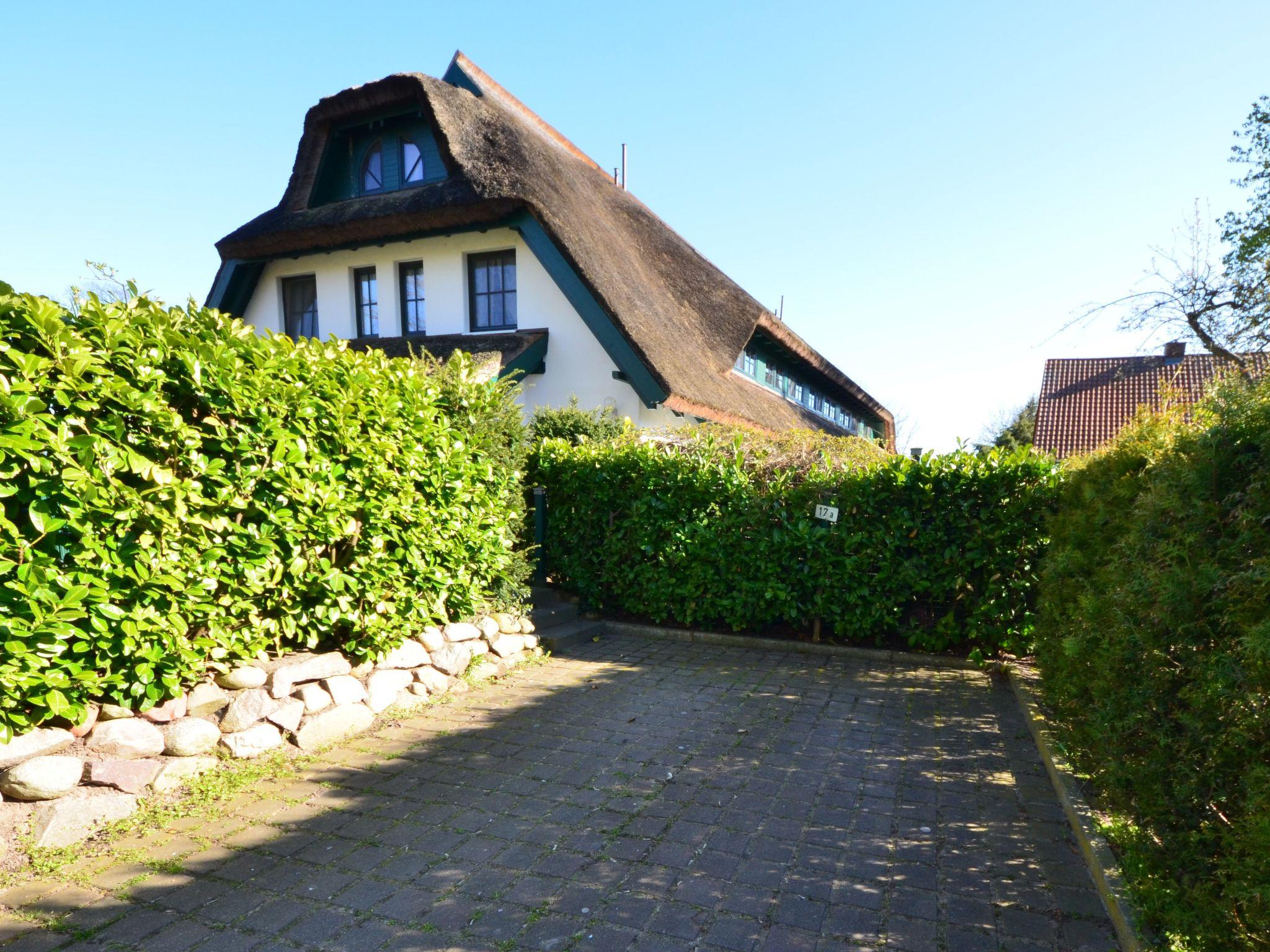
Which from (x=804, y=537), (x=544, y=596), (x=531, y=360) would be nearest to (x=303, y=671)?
(x=544, y=596)

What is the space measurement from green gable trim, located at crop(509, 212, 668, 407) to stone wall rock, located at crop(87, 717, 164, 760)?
795 cm

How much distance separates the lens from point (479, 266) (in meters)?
12.7

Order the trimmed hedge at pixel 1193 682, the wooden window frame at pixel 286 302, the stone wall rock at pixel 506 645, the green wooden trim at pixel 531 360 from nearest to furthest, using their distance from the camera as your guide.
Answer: the trimmed hedge at pixel 1193 682 < the stone wall rock at pixel 506 645 < the green wooden trim at pixel 531 360 < the wooden window frame at pixel 286 302

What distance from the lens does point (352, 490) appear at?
4.66m

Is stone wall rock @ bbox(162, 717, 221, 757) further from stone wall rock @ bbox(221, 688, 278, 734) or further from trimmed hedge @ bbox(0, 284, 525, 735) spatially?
trimmed hedge @ bbox(0, 284, 525, 735)

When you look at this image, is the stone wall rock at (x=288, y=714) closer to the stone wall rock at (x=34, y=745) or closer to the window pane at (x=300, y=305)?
the stone wall rock at (x=34, y=745)

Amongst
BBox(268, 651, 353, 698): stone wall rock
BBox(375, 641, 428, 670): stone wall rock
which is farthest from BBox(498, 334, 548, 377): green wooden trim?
BBox(268, 651, 353, 698): stone wall rock

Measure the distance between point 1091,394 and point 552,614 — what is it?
23985mm

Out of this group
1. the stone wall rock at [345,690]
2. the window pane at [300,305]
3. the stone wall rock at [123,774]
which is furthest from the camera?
the window pane at [300,305]

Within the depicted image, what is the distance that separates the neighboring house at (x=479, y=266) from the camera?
11.2 metres

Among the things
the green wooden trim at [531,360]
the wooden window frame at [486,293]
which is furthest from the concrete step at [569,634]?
the wooden window frame at [486,293]

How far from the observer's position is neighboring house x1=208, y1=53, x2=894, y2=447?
11234mm

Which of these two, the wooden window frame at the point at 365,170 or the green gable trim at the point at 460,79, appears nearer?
the wooden window frame at the point at 365,170

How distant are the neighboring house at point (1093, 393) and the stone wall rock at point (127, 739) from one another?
78.1ft
